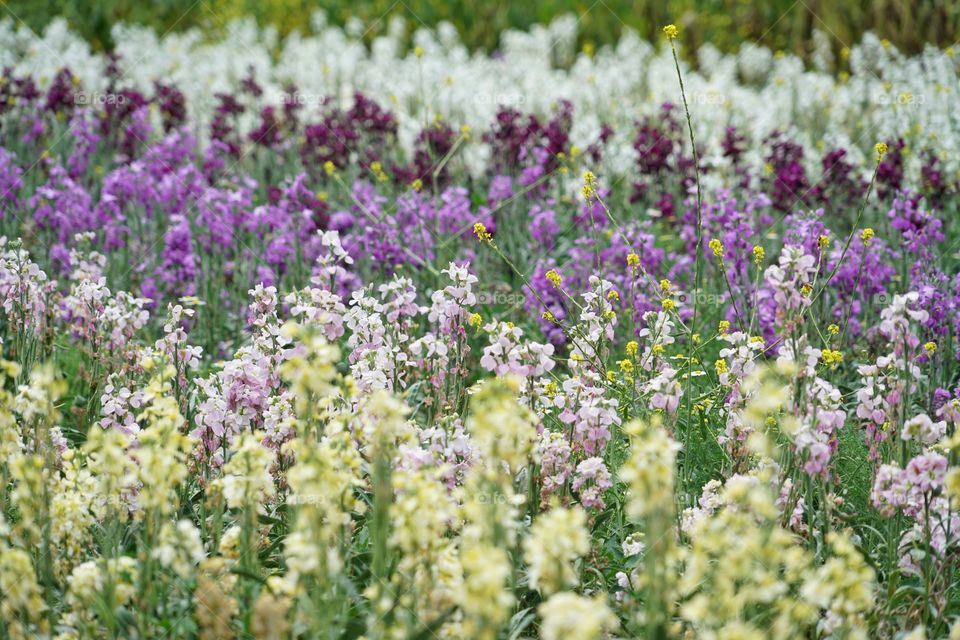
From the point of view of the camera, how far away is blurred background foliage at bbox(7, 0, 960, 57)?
42.0ft

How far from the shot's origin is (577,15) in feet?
45.1

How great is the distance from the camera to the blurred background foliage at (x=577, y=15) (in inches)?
504

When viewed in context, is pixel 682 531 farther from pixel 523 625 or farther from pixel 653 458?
pixel 653 458

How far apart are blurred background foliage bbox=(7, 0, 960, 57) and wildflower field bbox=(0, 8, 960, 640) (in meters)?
4.34

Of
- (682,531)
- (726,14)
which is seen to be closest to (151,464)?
(682,531)

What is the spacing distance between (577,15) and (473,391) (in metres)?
11.2
